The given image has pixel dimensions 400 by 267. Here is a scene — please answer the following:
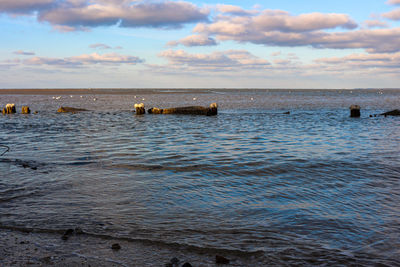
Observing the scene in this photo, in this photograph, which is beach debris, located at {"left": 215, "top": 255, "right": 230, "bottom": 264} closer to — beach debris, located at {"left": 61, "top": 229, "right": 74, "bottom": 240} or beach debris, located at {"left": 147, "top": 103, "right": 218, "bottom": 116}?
beach debris, located at {"left": 61, "top": 229, "right": 74, "bottom": 240}

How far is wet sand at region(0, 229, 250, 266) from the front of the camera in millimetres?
5508

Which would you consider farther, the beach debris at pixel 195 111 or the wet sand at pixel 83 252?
the beach debris at pixel 195 111

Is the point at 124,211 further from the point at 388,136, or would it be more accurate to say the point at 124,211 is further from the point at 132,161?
the point at 388,136

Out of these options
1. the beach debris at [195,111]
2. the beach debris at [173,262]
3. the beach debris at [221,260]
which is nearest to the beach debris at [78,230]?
the beach debris at [173,262]

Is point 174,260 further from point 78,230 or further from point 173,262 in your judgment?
point 78,230

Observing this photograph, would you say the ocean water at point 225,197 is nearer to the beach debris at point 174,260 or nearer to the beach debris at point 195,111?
the beach debris at point 174,260

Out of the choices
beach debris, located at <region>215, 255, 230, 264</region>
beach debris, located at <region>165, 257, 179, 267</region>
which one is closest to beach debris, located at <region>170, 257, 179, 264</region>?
beach debris, located at <region>165, 257, 179, 267</region>

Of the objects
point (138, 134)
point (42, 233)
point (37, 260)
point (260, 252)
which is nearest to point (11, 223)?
point (42, 233)

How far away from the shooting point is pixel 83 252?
231 inches

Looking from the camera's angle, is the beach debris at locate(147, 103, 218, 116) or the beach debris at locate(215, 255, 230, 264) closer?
the beach debris at locate(215, 255, 230, 264)

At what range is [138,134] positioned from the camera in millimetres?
22422

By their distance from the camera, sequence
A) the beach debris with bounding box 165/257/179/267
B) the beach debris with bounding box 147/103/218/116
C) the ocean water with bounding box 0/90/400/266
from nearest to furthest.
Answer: the beach debris with bounding box 165/257/179/267
the ocean water with bounding box 0/90/400/266
the beach debris with bounding box 147/103/218/116

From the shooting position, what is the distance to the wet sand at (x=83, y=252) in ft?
18.1

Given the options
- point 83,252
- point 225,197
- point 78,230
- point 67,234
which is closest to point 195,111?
point 225,197
